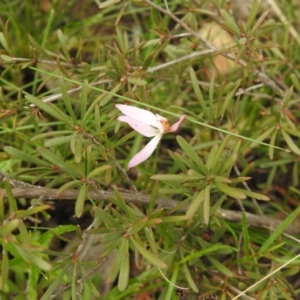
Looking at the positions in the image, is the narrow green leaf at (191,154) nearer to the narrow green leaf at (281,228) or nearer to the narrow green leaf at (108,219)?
the narrow green leaf at (108,219)

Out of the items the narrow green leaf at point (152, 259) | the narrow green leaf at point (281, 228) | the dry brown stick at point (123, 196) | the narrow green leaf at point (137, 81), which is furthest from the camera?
the narrow green leaf at point (281, 228)

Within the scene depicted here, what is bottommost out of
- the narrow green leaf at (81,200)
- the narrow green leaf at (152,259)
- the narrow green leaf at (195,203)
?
the narrow green leaf at (152,259)

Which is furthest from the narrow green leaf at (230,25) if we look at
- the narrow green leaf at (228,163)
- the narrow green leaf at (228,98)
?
the narrow green leaf at (228,163)

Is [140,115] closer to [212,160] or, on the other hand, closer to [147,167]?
[212,160]

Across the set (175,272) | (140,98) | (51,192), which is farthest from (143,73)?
(175,272)

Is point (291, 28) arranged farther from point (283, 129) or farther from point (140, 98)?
point (140, 98)

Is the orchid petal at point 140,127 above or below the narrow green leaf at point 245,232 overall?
above

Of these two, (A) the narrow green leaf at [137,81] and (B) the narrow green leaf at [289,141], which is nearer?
(A) the narrow green leaf at [137,81]

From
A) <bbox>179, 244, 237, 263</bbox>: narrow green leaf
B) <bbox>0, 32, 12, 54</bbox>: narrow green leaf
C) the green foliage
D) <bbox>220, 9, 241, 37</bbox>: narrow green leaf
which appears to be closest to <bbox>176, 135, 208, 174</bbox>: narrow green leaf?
the green foliage

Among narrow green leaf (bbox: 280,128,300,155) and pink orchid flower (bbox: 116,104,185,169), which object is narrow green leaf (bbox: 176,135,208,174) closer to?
pink orchid flower (bbox: 116,104,185,169)
